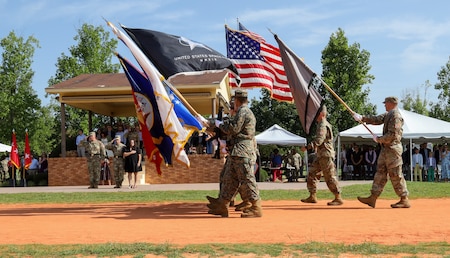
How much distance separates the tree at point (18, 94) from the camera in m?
40.9

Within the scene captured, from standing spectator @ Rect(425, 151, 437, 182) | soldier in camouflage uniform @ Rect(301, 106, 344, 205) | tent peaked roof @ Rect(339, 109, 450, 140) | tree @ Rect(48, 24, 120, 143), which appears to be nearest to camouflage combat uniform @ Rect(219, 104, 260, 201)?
soldier in camouflage uniform @ Rect(301, 106, 344, 205)

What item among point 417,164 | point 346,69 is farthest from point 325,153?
point 346,69

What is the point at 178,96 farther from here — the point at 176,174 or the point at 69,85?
the point at 69,85

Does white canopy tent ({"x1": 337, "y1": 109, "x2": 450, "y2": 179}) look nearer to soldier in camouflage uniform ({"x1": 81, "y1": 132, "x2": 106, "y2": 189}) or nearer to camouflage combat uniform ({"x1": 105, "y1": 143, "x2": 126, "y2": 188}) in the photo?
camouflage combat uniform ({"x1": 105, "y1": 143, "x2": 126, "y2": 188})

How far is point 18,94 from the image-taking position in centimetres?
4119

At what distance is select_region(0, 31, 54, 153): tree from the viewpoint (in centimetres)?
4088

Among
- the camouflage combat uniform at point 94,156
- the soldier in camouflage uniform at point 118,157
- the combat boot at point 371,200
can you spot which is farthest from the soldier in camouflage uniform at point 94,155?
the combat boot at point 371,200

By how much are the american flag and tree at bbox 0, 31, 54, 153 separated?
86.5 feet

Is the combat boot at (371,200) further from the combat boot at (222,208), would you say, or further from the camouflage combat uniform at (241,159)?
the combat boot at (222,208)

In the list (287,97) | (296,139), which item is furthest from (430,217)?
(296,139)

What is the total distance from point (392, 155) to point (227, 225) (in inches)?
163

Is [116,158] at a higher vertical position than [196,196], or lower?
higher

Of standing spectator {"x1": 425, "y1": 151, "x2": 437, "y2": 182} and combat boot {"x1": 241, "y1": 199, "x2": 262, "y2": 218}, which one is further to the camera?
standing spectator {"x1": 425, "y1": 151, "x2": 437, "y2": 182}

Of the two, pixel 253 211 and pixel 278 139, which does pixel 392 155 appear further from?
pixel 278 139
